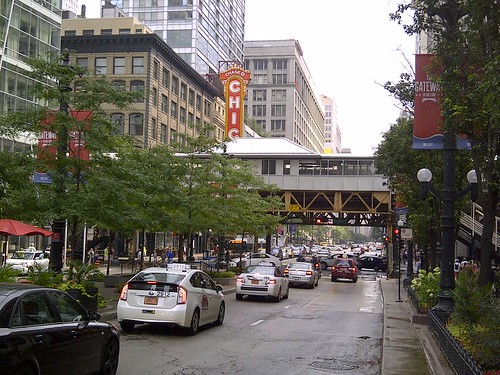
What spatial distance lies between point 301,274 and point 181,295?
19.8 metres

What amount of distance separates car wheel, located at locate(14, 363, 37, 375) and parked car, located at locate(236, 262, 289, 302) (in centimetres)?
1705

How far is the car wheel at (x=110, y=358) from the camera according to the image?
881 cm

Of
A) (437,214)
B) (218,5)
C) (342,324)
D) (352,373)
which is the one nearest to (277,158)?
(437,214)

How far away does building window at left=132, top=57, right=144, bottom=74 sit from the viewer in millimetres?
66188

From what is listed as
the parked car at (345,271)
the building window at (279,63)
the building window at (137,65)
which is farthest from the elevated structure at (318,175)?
the building window at (279,63)

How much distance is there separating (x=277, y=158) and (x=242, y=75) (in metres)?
24.6

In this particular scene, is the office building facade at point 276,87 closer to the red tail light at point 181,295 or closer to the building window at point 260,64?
the building window at point 260,64

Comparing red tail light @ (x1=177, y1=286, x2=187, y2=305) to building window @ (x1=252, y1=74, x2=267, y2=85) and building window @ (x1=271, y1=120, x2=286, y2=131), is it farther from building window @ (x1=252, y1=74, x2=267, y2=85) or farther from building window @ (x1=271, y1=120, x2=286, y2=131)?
building window @ (x1=252, y1=74, x2=267, y2=85)

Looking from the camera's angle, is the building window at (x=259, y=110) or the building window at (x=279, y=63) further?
the building window at (x=259, y=110)

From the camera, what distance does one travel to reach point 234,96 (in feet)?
250

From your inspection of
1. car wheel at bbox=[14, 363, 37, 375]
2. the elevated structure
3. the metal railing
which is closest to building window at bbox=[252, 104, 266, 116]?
the elevated structure

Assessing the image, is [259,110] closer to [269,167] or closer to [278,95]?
[278,95]

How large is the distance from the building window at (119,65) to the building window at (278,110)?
78.6 metres

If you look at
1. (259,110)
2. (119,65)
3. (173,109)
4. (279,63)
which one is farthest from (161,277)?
(259,110)
